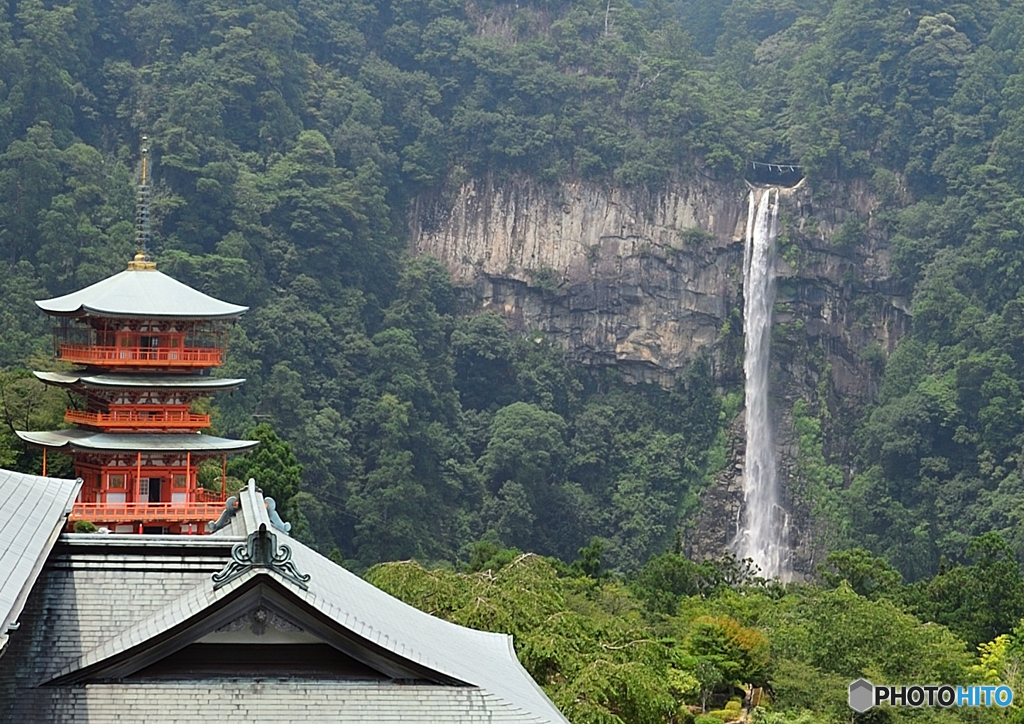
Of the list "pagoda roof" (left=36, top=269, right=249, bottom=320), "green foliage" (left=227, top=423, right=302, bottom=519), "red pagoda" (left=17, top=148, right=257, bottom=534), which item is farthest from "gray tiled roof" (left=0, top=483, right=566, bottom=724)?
"green foliage" (left=227, top=423, right=302, bottom=519)

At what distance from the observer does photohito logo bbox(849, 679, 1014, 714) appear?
72.5 ft

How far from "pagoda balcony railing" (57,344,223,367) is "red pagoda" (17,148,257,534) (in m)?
0.02

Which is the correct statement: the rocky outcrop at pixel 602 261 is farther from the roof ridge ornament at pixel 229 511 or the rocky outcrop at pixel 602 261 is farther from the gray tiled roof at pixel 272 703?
the gray tiled roof at pixel 272 703

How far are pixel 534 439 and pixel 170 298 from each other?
32941 millimetres

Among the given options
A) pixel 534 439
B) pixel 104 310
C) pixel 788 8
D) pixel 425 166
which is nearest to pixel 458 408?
pixel 534 439

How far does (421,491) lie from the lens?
58969 mm

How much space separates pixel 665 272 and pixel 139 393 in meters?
41.3

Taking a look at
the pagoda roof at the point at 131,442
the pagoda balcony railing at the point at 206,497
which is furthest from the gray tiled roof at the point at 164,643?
the pagoda balcony railing at the point at 206,497

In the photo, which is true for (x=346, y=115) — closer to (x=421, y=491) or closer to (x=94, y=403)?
(x=421, y=491)

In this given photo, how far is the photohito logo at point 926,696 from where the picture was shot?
72.5ft

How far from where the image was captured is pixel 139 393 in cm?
3102

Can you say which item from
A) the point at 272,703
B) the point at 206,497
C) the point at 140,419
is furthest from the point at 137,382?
the point at 272,703

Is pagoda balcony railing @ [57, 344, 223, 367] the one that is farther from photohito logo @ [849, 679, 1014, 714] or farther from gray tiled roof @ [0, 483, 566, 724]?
gray tiled roof @ [0, 483, 566, 724]

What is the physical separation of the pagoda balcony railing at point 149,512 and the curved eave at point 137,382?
2533mm
